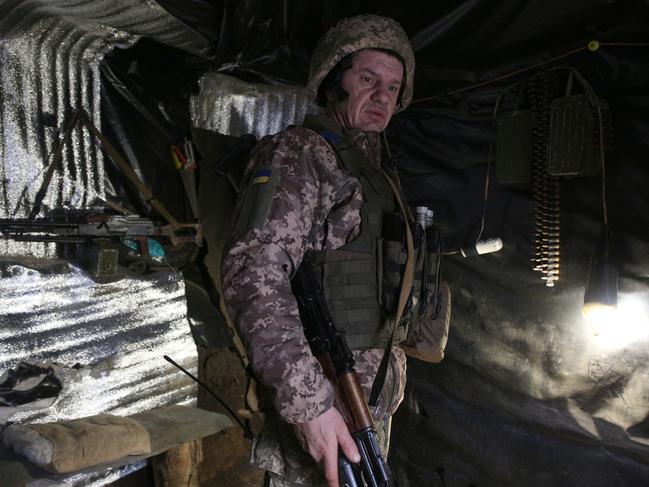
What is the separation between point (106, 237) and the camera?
2672 millimetres

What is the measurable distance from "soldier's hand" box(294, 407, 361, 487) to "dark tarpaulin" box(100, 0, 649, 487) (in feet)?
5.40

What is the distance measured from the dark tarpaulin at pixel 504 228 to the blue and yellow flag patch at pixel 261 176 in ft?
4.93

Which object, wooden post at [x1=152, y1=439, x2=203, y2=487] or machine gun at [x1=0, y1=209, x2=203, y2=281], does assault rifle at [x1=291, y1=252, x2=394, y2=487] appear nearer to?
machine gun at [x1=0, y1=209, x2=203, y2=281]

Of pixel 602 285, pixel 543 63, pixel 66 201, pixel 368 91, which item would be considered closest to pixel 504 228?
pixel 602 285

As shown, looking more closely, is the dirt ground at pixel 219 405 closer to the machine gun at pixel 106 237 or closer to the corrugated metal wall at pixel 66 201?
the corrugated metal wall at pixel 66 201

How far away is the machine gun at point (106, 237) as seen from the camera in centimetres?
248

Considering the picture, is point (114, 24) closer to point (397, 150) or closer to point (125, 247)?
point (125, 247)

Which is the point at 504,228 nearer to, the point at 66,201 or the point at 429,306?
the point at 429,306

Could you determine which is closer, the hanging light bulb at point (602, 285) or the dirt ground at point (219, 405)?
the hanging light bulb at point (602, 285)

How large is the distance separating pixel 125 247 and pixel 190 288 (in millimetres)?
586

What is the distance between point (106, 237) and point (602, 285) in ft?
7.95

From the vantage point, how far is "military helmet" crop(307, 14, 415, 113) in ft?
6.61

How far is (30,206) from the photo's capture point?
2.56 m

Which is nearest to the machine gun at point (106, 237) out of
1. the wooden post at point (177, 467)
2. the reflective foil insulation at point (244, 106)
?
the reflective foil insulation at point (244, 106)
